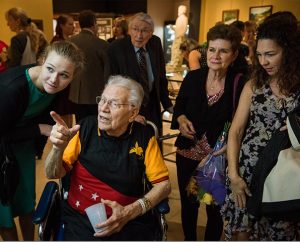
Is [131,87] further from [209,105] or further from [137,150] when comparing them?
[209,105]

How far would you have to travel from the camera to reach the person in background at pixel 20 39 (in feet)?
11.2

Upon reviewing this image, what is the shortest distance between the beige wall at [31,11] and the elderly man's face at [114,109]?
4659mm

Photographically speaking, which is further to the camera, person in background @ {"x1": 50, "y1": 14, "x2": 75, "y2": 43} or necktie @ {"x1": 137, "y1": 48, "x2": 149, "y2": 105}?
person in background @ {"x1": 50, "y1": 14, "x2": 75, "y2": 43}

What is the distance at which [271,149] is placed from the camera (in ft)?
4.58

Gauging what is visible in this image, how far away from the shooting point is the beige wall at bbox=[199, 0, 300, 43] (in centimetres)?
604

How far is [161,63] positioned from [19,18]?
6.01ft

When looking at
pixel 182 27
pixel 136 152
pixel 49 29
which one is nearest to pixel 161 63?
pixel 136 152

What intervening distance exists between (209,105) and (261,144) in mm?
401

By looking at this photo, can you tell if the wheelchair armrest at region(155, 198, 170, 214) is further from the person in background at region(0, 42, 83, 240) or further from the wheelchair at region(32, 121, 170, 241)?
the person in background at region(0, 42, 83, 240)

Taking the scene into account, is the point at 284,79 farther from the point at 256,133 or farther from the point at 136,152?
the point at 136,152

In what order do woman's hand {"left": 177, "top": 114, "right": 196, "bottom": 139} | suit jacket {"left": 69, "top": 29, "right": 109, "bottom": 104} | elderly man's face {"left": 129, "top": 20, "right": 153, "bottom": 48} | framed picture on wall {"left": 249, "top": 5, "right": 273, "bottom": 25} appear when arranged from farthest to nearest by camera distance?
framed picture on wall {"left": 249, "top": 5, "right": 273, "bottom": 25} < suit jacket {"left": 69, "top": 29, "right": 109, "bottom": 104} < elderly man's face {"left": 129, "top": 20, "right": 153, "bottom": 48} < woman's hand {"left": 177, "top": 114, "right": 196, "bottom": 139}

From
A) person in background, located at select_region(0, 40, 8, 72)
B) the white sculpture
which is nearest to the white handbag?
person in background, located at select_region(0, 40, 8, 72)

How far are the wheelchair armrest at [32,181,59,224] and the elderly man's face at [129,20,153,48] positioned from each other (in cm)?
128

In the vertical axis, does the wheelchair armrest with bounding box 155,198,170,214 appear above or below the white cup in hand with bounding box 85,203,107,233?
below
